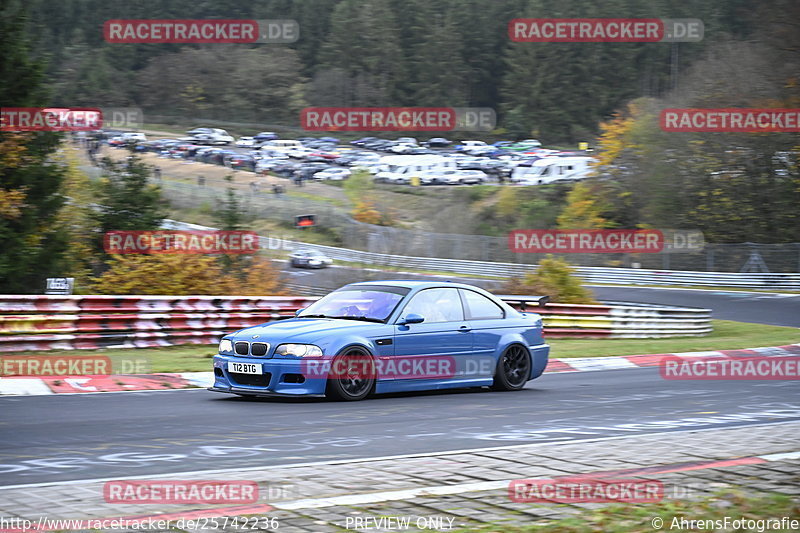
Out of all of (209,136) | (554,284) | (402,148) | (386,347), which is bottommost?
(386,347)

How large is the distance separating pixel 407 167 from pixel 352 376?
6933 centimetres

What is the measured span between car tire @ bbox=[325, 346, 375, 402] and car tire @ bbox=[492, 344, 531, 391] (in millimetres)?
2121

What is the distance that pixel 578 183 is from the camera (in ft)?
242

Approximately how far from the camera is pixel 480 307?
13.0 metres

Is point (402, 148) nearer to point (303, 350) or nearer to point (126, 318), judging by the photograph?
point (126, 318)

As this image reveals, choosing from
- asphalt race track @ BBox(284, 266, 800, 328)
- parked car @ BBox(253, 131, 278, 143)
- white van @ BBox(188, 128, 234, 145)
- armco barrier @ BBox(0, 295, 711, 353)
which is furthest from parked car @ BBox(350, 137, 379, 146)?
armco barrier @ BBox(0, 295, 711, 353)

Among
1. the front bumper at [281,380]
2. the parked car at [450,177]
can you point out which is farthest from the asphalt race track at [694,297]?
the parked car at [450,177]

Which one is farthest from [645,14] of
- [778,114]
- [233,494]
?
[233,494]

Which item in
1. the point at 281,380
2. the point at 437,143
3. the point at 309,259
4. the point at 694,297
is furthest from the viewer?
the point at 437,143

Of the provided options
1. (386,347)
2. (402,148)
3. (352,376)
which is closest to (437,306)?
(386,347)

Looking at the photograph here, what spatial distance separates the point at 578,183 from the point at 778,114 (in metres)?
27.6

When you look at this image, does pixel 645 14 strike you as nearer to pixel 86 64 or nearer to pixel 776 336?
pixel 86 64

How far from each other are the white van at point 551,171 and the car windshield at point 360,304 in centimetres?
6631

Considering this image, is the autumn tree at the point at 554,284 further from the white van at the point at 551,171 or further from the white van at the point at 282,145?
the white van at the point at 282,145
